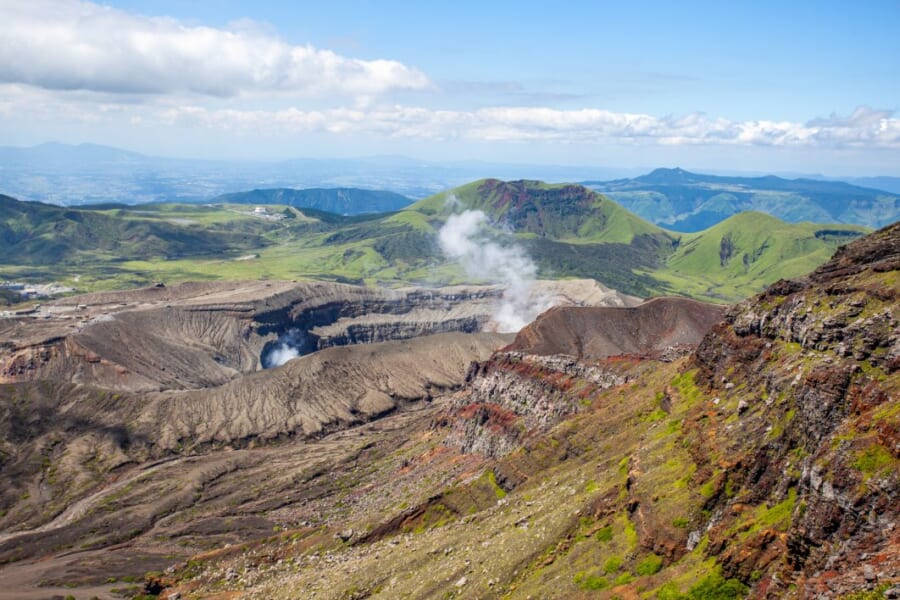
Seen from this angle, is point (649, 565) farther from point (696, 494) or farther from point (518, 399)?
point (518, 399)

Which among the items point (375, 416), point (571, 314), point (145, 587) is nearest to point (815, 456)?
point (145, 587)

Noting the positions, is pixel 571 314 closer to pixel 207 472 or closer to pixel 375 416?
pixel 375 416

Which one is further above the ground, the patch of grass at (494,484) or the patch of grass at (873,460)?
the patch of grass at (873,460)

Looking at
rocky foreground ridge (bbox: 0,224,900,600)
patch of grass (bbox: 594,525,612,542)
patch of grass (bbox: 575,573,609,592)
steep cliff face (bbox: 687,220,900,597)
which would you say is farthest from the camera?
patch of grass (bbox: 594,525,612,542)

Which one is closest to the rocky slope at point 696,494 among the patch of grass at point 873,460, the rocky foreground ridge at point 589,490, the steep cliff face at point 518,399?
the patch of grass at point 873,460

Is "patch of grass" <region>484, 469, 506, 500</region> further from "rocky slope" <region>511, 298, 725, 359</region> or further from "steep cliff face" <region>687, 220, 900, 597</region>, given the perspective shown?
"rocky slope" <region>511, 298, 725, 359</region>

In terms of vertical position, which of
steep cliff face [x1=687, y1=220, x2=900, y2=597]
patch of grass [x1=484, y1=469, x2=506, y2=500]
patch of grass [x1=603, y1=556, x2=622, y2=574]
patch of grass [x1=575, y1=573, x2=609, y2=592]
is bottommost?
patch of grass [x1=484, y1=469, x2=506, y2=500]

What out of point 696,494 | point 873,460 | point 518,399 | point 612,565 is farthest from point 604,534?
point 518,399

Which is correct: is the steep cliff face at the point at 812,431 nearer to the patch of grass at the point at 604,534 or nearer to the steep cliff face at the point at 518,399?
the patch of grass at the point at 604,534

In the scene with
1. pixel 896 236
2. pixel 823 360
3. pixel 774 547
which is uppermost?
pixel 896 236

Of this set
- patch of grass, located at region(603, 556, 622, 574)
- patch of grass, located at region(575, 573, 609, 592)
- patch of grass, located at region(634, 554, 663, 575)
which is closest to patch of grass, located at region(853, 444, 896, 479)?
patch of grass, located at region(634, 554, 663, 575)

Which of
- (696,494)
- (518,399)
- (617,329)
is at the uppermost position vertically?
(696,494)
